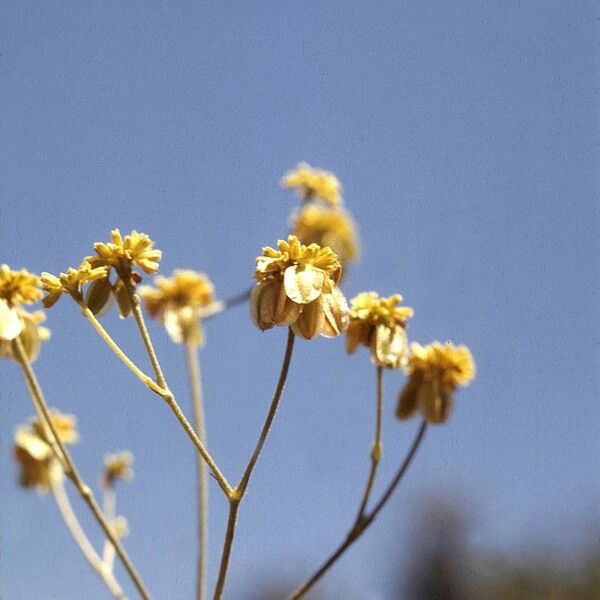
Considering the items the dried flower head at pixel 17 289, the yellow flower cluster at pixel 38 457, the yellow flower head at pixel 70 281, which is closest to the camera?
the yellow flower head at pixel 70 281

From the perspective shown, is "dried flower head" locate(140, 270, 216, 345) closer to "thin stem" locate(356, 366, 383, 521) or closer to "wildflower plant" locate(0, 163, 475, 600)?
"wildflower plant" locate(0, 163, 475, 600)

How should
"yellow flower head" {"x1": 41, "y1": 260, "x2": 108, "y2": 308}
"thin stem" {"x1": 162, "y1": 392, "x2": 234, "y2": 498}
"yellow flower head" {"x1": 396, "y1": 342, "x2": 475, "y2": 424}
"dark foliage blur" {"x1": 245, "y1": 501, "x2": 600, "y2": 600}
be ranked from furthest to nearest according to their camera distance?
"dark foliage blur" {"x1": 245, "y1": 501, "x2": 600, "y2": 600} → "yellow flower head" {"x1": 396, "y1": 342, "x2": 475, "y2": 424} → "yellow flower head" {"x1": 41, "y1": 260, "x2": 108, "y2": 308} → "thin stem" {"x1": 162, "y1": 392, "x2": 234, "y2": 498}

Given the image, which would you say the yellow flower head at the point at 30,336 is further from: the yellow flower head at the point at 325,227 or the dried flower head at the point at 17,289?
the yellow flower head at the point at 325,227

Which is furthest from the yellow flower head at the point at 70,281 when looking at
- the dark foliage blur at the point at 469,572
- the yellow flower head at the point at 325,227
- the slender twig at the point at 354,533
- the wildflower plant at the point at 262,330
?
the dark foliage blur at the point at 469,572

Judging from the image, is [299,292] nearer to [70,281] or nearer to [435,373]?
[70,281]

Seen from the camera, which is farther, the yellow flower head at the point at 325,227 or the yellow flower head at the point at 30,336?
the yellow flower head at the point at 325,227

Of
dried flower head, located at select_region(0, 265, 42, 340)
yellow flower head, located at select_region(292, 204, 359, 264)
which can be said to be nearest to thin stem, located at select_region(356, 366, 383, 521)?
dried flower head, located at select_region(0, 265, 42, 340)
